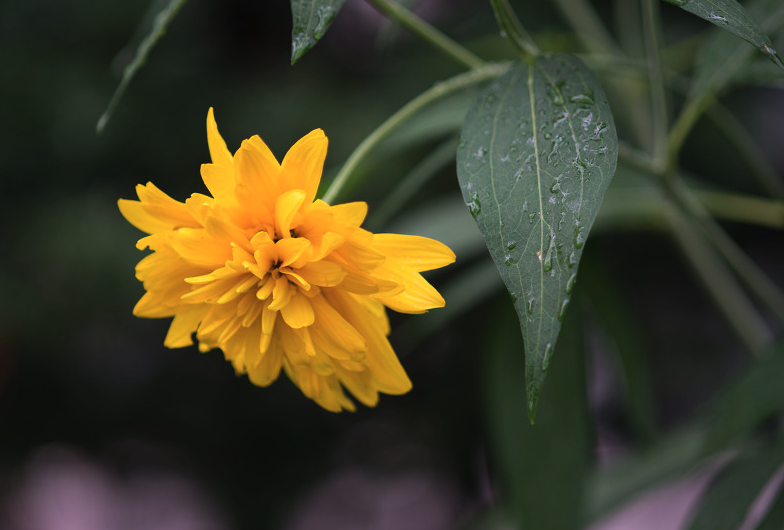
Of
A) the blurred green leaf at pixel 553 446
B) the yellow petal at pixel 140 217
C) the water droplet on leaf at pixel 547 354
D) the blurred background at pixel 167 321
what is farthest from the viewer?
the blurred background at pixel 167 321

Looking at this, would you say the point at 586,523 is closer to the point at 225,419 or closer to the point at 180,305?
the point at 180,305

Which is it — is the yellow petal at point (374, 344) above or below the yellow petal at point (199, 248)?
below

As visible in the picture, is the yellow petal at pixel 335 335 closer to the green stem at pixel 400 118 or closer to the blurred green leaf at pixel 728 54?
the green stem at pixel 400 118

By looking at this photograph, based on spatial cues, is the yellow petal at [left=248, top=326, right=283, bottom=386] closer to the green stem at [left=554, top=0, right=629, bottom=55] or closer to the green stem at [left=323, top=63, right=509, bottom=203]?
the green stem at [left=323, top=63, right=509, bottom=203]

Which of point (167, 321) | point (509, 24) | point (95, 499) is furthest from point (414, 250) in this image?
point (95, 499)

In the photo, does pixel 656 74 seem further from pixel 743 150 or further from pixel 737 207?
pixel 737 207

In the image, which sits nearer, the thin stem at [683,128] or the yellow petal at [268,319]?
the yellow petal at [268,319]

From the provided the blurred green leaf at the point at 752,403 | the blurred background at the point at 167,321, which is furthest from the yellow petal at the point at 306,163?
the blurred background at the point at 167,321
